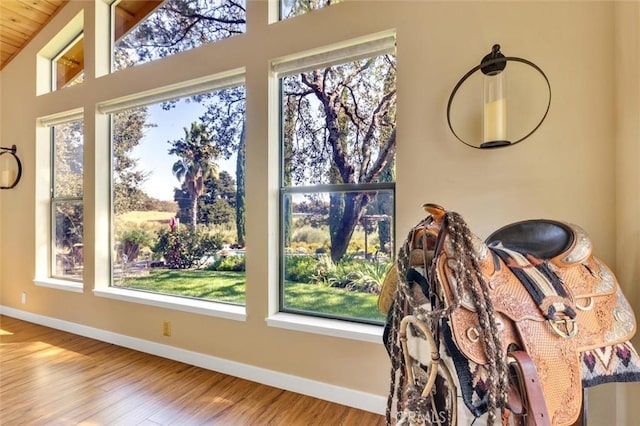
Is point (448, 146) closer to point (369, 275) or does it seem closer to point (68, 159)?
point (369, 275)

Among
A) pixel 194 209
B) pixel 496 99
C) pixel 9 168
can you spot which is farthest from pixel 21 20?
pixel 496 99

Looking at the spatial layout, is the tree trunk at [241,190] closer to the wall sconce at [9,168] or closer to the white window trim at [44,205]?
the white window trim at [44,205]

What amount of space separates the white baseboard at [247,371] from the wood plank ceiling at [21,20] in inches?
131

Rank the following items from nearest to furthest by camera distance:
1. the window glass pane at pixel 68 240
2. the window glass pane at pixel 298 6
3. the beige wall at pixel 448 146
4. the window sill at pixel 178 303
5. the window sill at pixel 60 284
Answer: the beige wall at pixel 448 146 → the window glass pane at pixel 298 6 → the window sill at pixel 178 303 → the window sill at pixel 60 284 → the window glass pane at pixel 68 240

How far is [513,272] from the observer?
37.5 inches

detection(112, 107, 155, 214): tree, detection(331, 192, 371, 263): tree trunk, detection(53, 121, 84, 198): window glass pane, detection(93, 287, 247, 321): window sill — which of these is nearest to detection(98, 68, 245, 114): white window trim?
detection(112, 107, 155, 214): tree

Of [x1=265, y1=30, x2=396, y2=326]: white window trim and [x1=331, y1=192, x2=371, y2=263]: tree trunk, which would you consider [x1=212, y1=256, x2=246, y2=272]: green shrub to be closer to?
[x1=265, y1=30, x2=396, y2=326]: white window trim

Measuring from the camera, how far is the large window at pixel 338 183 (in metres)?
2.00

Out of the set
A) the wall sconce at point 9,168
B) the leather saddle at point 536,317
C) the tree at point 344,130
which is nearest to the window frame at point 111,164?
the tree at point 344,130

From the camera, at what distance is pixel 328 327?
2.00m

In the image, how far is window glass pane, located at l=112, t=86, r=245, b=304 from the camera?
2549 millimetres

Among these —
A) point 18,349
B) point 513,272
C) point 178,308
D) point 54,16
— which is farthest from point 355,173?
point 54,16

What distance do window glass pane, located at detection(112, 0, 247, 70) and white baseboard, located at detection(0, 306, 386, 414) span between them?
8.68ft

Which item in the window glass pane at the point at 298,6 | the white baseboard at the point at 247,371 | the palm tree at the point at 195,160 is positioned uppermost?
the window glass pane at the point at 298,6
